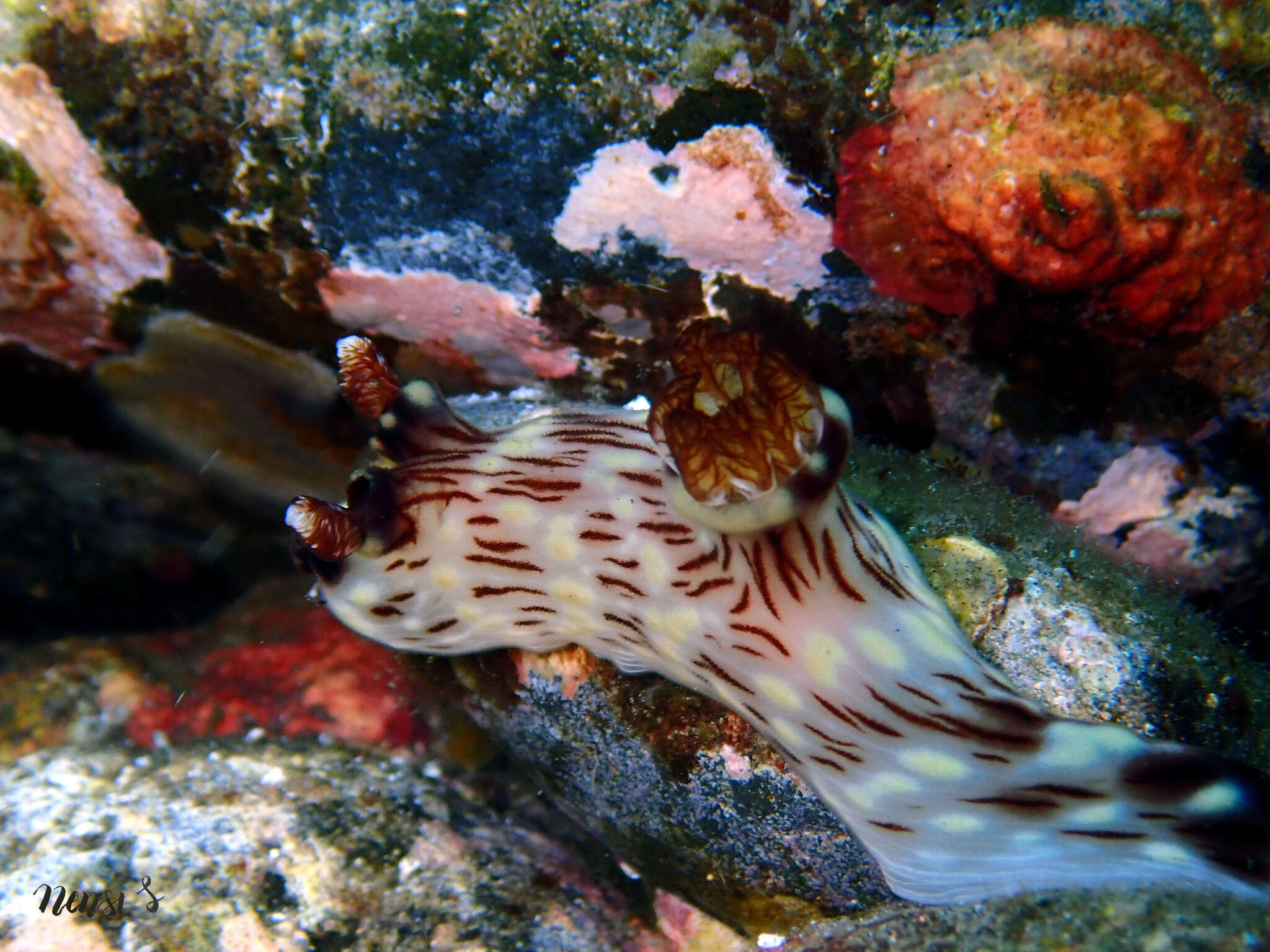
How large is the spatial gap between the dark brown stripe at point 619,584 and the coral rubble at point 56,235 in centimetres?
225

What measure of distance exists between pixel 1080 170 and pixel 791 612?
149 cm

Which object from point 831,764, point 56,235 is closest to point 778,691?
point 831,764

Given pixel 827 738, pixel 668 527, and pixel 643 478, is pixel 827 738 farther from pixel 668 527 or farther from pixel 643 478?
pixel 643 478

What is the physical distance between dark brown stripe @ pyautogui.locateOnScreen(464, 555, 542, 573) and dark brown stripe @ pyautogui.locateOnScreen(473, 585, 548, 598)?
0.07m

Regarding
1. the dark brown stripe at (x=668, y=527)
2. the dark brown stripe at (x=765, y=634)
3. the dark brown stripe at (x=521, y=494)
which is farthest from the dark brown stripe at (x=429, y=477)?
the dark brown stripe at (x=765, y=634)

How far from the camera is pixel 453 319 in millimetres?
3016

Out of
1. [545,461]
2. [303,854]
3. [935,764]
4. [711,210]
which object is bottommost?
[303,854]

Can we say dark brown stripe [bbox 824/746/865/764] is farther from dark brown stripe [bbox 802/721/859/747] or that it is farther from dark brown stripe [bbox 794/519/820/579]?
dark brown stripe [bbox 794/519/820/579]

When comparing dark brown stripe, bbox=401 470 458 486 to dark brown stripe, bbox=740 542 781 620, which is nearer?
dark brown stripe, bbox=740 542 781 620

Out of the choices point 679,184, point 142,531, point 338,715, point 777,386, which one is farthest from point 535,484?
point 142,531

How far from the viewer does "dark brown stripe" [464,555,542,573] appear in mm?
2363

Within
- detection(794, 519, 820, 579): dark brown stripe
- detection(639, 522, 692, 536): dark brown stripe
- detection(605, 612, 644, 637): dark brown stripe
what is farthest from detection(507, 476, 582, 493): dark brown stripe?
detection(794, 519, 820, 579): dark brown stripe

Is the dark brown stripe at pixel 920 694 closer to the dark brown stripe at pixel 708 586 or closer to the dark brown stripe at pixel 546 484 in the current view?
the dark brown stripe at pixel 708 586

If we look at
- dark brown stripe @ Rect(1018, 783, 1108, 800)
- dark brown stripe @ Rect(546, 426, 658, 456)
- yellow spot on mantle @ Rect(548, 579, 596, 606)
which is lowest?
dark brown stripe @ Rect(1018, 783, 1108, 800)
